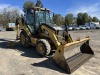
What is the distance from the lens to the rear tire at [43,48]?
9.45 m

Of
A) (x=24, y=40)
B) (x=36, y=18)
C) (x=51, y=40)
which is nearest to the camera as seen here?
(x=51, y=40)

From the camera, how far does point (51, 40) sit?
392 inches

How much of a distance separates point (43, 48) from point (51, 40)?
0.70 metres

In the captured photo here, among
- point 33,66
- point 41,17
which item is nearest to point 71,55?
point 33,66

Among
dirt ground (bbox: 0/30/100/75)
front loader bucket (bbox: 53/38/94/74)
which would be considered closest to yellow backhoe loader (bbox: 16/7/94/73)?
front loader bucket (bbox: 53/38/94/74)

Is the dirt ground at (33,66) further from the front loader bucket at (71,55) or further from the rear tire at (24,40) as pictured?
the rear tire at (24,40)

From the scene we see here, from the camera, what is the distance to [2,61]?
350 inches

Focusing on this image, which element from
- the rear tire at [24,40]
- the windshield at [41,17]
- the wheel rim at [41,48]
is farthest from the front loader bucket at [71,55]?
the rear tire at [24,40]

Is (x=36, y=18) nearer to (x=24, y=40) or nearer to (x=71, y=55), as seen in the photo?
(x=24, y=40)

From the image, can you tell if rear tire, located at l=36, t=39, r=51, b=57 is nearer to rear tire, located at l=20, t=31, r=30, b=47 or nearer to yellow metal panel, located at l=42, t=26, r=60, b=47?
yellow metal panel, located at l=42, t=26, r=60, b=47

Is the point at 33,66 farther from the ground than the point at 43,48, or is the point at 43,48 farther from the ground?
the point at 43,48

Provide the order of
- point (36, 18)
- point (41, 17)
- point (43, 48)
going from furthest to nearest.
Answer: point (41, 17), point (36, 18), point (43, 48)

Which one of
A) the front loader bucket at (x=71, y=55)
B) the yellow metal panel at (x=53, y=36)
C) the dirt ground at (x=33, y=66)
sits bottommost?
the dirt ground at (x=33, y=66)

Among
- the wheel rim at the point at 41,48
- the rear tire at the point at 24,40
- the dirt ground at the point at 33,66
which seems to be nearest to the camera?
the dirt ground at the point at 33,66
